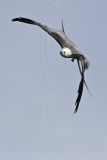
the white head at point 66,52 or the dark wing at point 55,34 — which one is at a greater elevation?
the dark wing at point 55,34

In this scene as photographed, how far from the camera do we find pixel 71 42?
15352 mm

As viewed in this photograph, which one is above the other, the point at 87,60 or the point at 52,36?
the point at 52,36

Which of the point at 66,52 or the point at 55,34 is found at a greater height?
the point at 55,34

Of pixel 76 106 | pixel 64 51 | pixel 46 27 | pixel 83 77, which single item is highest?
pixel 46 27

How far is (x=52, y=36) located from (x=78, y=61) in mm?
1952

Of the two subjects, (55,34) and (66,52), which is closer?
(66,52)

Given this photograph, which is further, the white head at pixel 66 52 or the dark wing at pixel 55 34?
the dark wing at pixel 55 34

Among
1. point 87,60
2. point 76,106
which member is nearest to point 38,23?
point 87,60

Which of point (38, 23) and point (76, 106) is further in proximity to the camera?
point (38, 23)

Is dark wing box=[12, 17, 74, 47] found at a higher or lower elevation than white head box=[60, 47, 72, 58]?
higher

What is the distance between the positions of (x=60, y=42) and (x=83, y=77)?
6.18 ft

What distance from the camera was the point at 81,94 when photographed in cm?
1540

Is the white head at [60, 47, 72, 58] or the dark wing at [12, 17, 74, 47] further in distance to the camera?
the dark wing at [12, 17, 74, 47]

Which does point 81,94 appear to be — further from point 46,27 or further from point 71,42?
point 46,27
